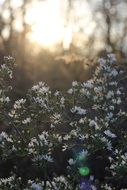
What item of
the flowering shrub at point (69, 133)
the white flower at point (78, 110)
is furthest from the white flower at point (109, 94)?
the white flower at point (78, 110)

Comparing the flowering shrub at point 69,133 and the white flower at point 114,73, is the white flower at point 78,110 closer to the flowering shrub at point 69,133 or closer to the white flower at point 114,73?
the flowering shrub at point 69,133

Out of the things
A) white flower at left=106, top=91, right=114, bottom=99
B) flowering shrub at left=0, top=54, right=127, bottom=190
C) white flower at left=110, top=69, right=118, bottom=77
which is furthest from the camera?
white flower at left=110, top=69, right=118, bottom=77

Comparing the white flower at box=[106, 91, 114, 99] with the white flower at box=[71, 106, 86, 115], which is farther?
the white flower at box=[106, 91, 114, 99]

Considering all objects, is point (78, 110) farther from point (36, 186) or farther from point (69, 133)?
point (36, 186)

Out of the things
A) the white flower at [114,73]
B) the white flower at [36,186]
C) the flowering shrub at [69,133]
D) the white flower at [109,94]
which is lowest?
the white flower at [36,186]

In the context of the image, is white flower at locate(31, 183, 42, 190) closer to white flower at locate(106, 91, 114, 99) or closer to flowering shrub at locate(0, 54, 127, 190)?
flowering shrub at locate(0, 54, 127, 190)

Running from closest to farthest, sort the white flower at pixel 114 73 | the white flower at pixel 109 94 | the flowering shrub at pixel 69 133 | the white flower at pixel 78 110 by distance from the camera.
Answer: the flowering shrub at pixel 69 133 < the white flower at pixel 78 110 < the white flower at pixel 109 94 < the white flower at pixel 114 73

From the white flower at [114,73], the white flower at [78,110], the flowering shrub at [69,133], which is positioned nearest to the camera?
the flowering shrub at [69,133]

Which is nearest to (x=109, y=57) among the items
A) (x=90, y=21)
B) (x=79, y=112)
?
(x=79, y=112)

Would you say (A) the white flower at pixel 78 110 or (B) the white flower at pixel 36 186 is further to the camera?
(A) the white flower at pixel 78 110

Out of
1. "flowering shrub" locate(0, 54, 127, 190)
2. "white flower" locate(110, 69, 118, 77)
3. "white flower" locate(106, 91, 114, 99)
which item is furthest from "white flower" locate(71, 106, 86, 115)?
"white flower" locate(110, 69, 118, 77)

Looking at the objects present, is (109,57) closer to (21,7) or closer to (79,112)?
(79,112)
